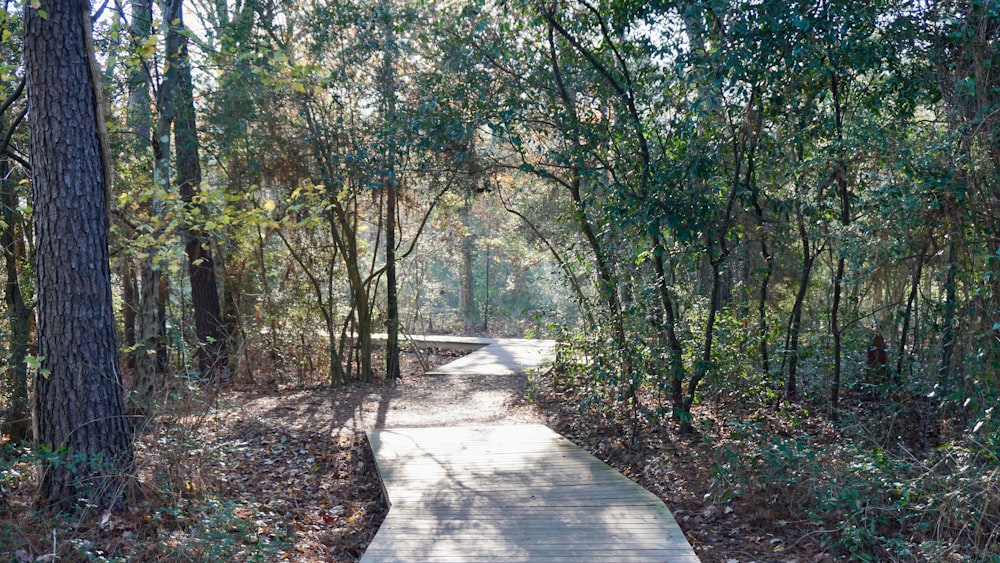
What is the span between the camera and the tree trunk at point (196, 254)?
9383 mm

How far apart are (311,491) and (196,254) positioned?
6117 millimetres

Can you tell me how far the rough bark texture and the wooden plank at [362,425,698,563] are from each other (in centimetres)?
198

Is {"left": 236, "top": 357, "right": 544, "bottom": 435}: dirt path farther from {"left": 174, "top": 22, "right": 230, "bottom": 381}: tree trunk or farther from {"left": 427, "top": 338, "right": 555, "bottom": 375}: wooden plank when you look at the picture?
{"left": 174, "top": 22, "right": 230, "bottom": 381}: tree trunk

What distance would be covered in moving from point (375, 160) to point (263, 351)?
499 centimetres

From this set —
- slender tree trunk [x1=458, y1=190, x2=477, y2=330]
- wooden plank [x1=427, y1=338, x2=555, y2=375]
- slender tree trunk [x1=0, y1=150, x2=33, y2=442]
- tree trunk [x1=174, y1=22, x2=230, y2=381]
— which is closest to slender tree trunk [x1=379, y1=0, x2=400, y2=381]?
wooden plank [x1=427, y1=338, x2=555, y2=375]

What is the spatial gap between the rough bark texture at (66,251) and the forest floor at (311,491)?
0.34m

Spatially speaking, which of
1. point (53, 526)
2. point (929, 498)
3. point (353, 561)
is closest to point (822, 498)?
point (929, 498)

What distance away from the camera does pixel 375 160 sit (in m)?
8.25

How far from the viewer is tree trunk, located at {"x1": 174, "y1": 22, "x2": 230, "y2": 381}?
9.38 meters

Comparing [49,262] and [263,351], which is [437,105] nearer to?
[49,262]

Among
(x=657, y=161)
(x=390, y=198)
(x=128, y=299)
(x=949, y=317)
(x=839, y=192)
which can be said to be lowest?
(x=949, y=317)

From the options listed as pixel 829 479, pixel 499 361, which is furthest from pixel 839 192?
pixel 499 361

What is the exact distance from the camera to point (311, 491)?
6.18 metres

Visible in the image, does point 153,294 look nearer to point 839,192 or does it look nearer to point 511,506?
point 511,506
